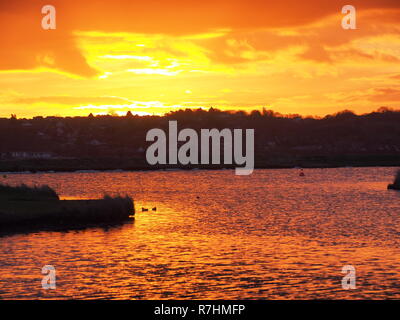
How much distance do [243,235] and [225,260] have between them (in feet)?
39.0

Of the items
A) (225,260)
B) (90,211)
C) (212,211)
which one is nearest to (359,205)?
(212,211)

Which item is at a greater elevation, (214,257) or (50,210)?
(50,210)

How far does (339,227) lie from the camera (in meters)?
53.6

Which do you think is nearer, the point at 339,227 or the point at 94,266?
the point at 94,266

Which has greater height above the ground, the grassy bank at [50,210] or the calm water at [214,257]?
the grassy bank at [50,210]

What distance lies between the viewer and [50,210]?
51062mm

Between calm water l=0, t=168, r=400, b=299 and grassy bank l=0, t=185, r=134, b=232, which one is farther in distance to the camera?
grassy bank l=0, t=185, r=134, b=232

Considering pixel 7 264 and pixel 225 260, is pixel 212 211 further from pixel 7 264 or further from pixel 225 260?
pixel 7 264

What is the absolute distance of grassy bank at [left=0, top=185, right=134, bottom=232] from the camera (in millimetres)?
47594

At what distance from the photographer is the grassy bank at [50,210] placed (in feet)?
156

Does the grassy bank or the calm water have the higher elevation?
the grassy bank
